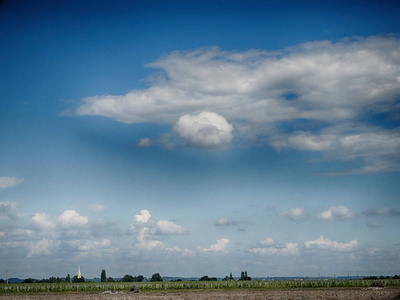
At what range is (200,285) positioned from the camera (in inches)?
3398

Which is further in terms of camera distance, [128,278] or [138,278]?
[138,278]

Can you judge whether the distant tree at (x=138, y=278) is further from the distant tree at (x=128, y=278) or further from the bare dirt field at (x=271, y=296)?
the bare dirt field at (x=271, y=296)

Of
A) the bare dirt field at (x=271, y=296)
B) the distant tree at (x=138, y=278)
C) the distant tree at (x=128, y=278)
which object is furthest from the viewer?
the distant tree at (x=138, y=278)

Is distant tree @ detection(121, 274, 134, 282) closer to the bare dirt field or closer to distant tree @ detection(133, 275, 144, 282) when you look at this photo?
distant tree @ detection(133, 275, 144, 282)

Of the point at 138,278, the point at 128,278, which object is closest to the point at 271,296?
the point at 128,278

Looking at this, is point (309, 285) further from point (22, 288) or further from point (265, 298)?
point (22, 288)

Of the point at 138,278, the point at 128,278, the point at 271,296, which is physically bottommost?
the point at 138,278

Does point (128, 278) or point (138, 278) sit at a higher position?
point (128, 278)

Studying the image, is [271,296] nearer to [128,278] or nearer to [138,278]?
[128,278]

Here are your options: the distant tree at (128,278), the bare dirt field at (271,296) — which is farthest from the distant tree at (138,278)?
the bare dirt field at (271,296)

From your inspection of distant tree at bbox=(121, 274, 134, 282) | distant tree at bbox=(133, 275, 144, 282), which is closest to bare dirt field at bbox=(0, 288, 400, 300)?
distant tree at bbox=(121, 274, 134, 282)

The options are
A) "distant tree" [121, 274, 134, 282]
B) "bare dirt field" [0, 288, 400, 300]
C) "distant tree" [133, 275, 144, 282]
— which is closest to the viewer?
"bare dirt field" [0, 288, 400, 300]

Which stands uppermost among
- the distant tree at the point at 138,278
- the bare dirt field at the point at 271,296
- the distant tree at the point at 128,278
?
the bare dirt field at the point at 271,296

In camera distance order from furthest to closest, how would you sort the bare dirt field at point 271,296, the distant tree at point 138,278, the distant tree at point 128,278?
the distant tree at point 138,278, the distant tree at point 128,278, the bare dirt field at point 271,296
